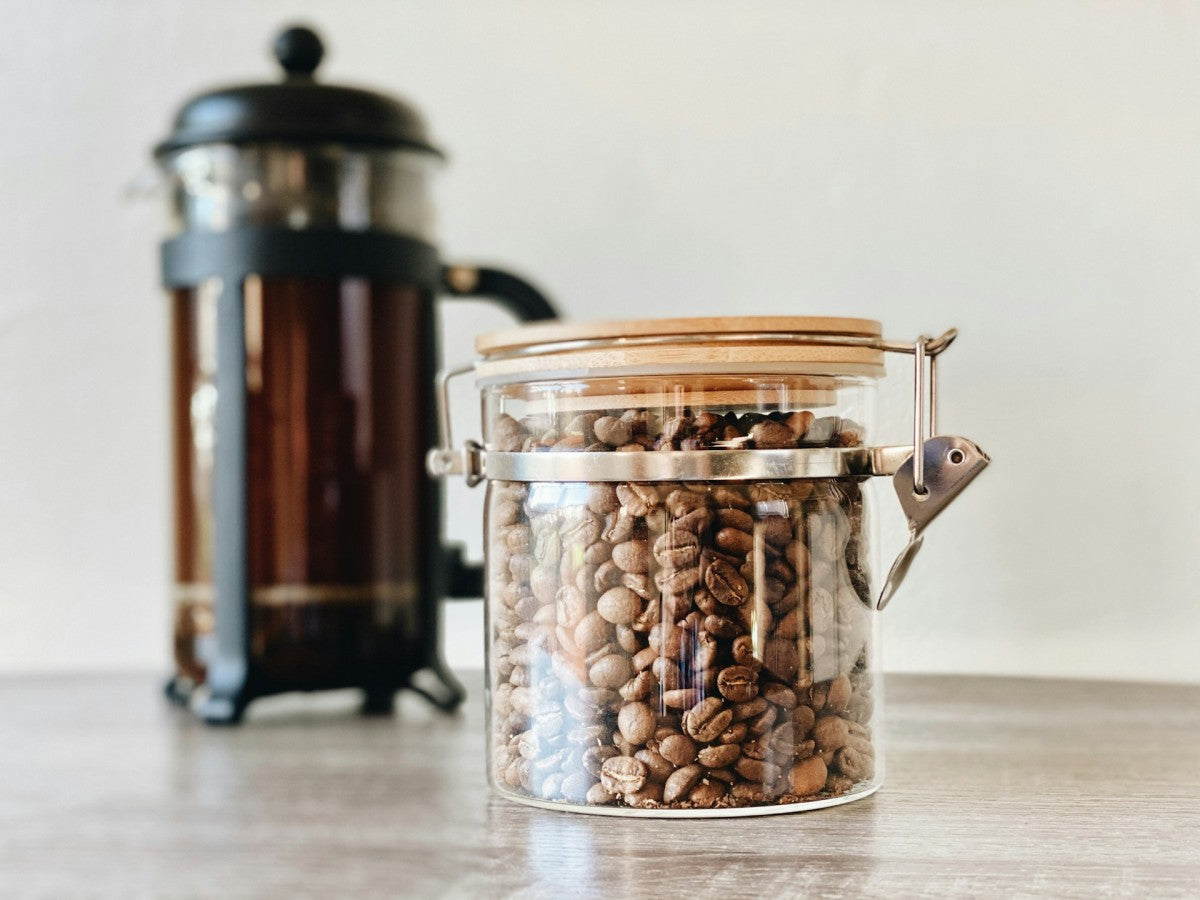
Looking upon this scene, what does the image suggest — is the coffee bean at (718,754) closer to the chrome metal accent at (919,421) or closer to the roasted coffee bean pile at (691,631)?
the roasted coffee bean pile at (691,631)

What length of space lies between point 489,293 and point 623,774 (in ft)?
1.62

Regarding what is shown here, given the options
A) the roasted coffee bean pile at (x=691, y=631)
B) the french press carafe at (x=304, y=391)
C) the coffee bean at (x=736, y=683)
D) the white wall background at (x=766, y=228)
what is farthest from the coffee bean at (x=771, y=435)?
the french press carafe at (x=304, y=391)

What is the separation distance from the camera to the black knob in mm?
982

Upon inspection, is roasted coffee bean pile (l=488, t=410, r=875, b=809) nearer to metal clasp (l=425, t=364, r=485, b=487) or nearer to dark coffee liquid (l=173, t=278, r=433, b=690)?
metal clasp (l=425, t=364, r=485, b=487)

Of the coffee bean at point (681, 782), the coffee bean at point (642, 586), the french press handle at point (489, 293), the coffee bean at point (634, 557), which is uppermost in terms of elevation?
the french press handle at point (489, 293)

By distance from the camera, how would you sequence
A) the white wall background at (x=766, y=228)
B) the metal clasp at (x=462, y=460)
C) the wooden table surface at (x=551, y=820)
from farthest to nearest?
1. the white wall background at (x=766, y=228)
2. the metal clasp at (x=462, y=460)
3. the wooden table surface at (x=551, y=820)

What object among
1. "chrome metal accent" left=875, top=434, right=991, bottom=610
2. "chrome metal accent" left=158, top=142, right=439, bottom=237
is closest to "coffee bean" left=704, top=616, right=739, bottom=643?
"chrome metal accent" left=875, top=434, right=991, bottom=610

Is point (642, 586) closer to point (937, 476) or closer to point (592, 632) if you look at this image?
point (592, 632)

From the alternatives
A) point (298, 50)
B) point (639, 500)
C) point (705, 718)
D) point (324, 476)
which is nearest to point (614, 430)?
point (639, 500)

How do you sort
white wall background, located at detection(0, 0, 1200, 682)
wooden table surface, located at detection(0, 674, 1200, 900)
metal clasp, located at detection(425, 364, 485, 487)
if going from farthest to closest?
white wall background, located at detection(0, 0, 1200, 682) < metal clasp, located at detection(425, 364, 485, 487) < wooden table surface, located at detection(0, 674, 1200, 900)

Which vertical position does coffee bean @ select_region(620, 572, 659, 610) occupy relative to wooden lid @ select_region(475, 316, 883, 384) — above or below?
below

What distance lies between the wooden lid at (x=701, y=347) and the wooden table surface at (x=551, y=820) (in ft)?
0.70

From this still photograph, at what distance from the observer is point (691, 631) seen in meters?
0.61

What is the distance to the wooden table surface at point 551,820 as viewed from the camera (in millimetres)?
565
